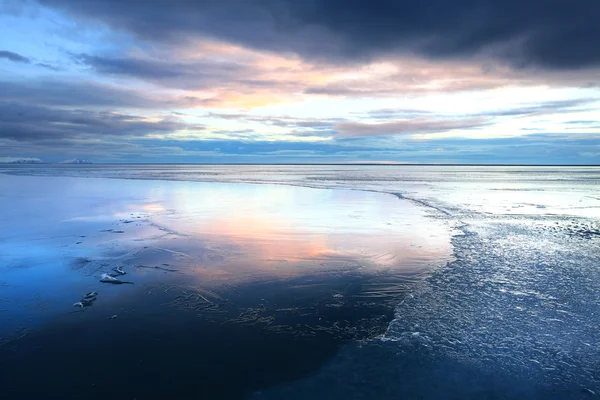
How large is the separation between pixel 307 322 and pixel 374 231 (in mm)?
7650

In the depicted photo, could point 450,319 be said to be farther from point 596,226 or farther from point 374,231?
point 596,226

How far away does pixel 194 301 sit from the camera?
693 cm

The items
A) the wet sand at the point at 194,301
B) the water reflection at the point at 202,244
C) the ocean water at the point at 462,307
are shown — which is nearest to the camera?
the ocean water at the point at 462,307

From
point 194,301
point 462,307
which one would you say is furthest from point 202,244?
point 462,307

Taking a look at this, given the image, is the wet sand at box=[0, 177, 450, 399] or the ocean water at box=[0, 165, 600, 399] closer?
the ocean water at box=[0, 165, 600, 399]

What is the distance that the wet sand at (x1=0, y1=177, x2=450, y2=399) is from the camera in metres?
4.79

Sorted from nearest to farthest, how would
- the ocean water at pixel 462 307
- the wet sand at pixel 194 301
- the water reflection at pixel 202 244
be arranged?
1. the ocean water at pixel 462 307
2. the wet sand at pixel 194 301
3. the water reflection at pixel 202 244

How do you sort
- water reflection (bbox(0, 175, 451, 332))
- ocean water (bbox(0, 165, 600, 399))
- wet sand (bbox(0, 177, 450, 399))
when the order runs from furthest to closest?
water reflection (bbox(0, 175, 451, 332)), wet sand (bbox(0, 177, 450, 399)), ocean water (bbox(0, 165, 600, 399))

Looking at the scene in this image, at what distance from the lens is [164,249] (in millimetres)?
10766

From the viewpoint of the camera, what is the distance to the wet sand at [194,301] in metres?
4.79

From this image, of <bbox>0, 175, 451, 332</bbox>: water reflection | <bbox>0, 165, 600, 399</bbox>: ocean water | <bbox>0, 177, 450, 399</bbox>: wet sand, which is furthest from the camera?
<bbox>0, 175, 451, 332</bbox>: water reflection

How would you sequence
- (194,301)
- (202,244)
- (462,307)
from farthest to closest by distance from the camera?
(202,244), (194,301), (462,307)

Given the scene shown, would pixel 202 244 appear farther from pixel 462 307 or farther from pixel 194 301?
pixel 462 307

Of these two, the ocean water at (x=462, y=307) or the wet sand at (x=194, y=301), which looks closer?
the ocean water at (x=462, y=307)
